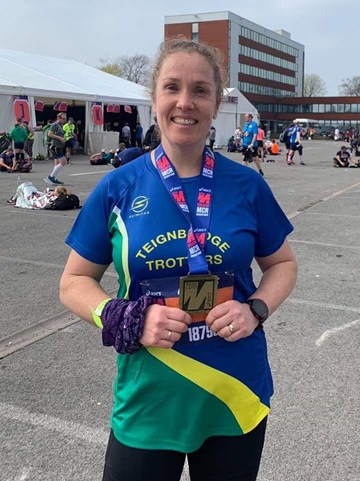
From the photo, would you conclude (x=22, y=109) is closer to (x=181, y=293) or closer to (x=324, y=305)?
(x=324, y=305)

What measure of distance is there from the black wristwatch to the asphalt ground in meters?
1.38

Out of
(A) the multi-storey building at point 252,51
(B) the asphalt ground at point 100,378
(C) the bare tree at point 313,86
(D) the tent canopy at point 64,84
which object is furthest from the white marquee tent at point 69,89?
(C) the bare tree at point 313,86

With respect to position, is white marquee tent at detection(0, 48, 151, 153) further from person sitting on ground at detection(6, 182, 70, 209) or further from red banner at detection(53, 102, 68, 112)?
person sitting on ground at detection(6, 182, 70, 209)

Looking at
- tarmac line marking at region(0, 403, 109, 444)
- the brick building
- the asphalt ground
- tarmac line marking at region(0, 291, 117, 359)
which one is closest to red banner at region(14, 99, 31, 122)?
the asphalt ground

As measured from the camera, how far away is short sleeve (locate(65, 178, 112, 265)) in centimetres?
168

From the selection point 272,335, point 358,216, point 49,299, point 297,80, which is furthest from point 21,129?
point 297,80

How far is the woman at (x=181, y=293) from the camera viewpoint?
157 cm

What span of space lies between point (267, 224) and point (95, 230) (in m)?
0.55

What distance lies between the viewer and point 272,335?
14.9 feet

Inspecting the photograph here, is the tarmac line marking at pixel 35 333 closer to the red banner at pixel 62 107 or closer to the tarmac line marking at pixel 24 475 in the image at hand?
the tarmac line marking at pixel 24 475

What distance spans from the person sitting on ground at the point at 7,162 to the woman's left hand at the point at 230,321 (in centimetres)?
1776

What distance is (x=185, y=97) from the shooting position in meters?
1.68

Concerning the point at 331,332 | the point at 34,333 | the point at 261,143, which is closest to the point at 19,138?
the point at 261,143

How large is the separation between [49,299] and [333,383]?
9.56ft
